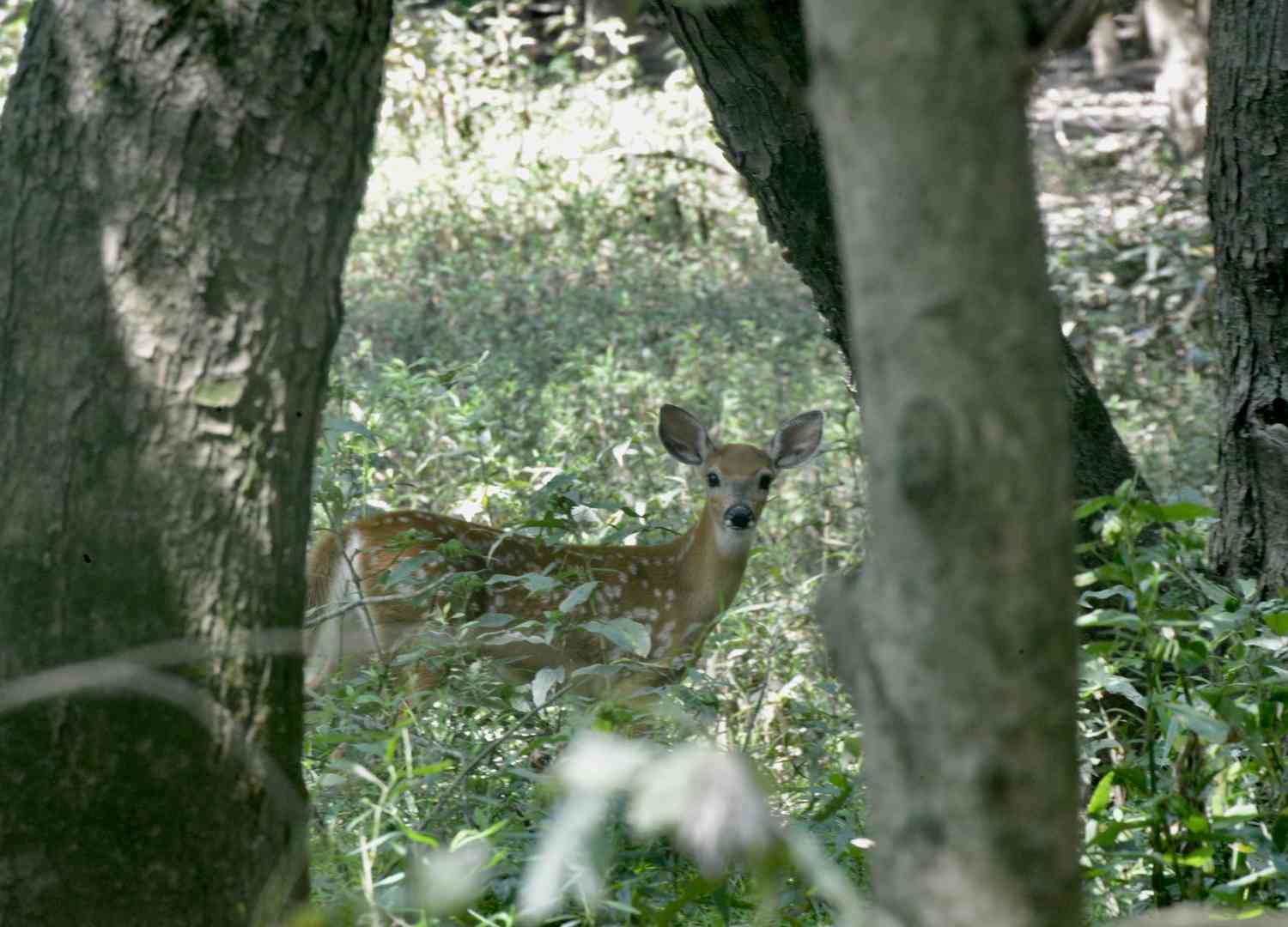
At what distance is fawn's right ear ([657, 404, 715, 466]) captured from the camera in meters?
6.18

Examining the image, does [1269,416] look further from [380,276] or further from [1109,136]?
[1109,136]

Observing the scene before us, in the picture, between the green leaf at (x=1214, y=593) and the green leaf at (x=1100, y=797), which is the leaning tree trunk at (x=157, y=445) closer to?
the green leaf at (x=1100, y=797)

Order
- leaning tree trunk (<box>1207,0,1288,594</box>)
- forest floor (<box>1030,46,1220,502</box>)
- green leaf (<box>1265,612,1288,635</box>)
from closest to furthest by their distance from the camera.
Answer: green leaf (<box>1265,612,1288,635</box>)
leaning tree trunk (<box>1207,0,1288,594</box>)
forest floor (<box>1030,46,1220,502</box>)

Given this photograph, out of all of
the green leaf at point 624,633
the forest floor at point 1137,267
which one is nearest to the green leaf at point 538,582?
the green leaf at point 624,633

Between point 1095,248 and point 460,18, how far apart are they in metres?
4.89

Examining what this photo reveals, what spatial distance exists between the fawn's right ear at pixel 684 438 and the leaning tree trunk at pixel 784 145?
5.46ft

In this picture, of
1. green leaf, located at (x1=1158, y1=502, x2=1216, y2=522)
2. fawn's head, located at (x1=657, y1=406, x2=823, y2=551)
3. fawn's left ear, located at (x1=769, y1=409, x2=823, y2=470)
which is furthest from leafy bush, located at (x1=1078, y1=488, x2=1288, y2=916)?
fawn's left ear, located at (x1=769, y1=409, x2=823, y2=470)

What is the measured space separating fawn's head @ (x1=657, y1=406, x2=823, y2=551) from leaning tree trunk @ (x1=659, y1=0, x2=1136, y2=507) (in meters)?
1.52

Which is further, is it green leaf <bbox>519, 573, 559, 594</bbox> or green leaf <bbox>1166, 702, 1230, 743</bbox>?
green leaf <bbox>519, 573, 559, 594</bbox>

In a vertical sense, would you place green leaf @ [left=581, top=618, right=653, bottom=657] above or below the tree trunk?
below

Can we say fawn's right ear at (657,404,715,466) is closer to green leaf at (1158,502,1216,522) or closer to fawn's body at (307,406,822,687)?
fawn's body at (307,406,822,687)

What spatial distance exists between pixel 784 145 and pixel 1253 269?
4.04 feet

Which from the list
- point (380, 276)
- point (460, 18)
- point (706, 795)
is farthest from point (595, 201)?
point (706, 795)

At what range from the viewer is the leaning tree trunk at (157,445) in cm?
231
